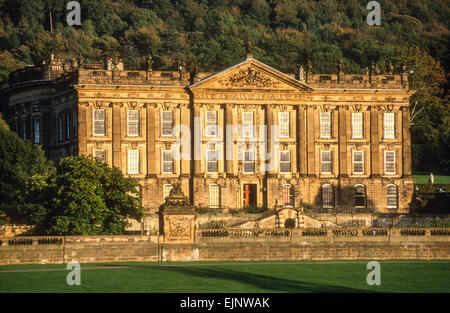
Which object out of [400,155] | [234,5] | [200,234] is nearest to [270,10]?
[234,5]

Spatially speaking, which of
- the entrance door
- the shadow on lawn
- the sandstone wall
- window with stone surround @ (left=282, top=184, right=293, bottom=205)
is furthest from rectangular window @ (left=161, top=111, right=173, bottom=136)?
the shadow on lawn

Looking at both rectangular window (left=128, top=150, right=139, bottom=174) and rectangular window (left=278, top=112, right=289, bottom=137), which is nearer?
rectangular window (left=128, top=150, right=139, bottom=174)

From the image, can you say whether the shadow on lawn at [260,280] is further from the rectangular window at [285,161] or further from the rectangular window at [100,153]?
the rectangular window at [285,161]

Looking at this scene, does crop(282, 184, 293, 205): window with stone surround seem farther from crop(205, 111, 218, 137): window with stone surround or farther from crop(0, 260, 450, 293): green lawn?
crop(0, 260, 450, 293): green lawn

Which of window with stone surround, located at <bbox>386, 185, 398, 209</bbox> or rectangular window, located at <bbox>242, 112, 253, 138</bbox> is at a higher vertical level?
rectangular window, located at <bbox>242, 112, 253, 138</bbox>

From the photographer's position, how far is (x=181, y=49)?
452ft

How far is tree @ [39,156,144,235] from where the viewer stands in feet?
199

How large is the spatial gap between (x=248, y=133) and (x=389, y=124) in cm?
1158

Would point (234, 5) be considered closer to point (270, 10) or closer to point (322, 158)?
point (270, 10)

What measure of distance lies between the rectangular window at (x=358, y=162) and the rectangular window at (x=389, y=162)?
1872 millimetres

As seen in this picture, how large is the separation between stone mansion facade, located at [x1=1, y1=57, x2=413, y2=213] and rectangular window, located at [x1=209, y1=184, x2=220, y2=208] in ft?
0.25

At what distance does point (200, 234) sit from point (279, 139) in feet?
107

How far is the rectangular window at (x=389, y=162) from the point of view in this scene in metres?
87.9

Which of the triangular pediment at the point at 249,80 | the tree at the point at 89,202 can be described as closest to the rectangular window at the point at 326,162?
the triangular pediment at the point at 249,80
